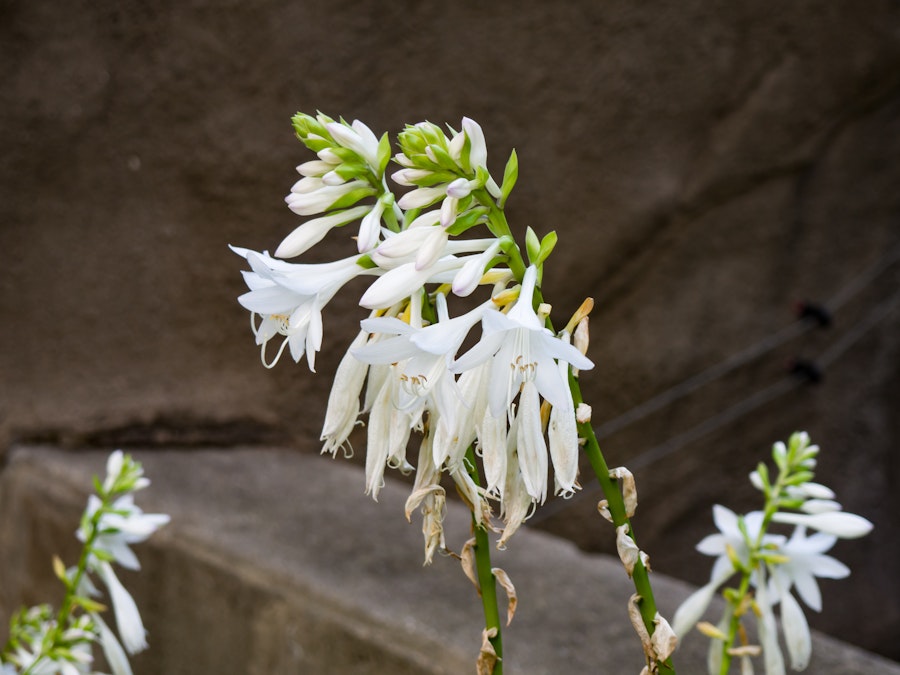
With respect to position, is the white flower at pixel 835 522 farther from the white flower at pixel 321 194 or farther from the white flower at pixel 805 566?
the white flower at pixel 321 194

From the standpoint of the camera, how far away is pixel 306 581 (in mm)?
1392

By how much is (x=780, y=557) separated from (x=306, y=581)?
72 centimetres

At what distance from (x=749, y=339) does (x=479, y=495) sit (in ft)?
6.97

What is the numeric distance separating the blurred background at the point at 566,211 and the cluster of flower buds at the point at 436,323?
119 centimetres

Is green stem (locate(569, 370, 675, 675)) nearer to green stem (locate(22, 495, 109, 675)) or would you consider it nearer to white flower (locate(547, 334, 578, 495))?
white flower (locate(547, 334, 578, 495))

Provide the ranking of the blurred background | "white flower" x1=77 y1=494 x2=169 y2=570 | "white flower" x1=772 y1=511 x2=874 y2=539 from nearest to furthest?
"white flower" x1=772 y1=511 x2=874 y2=539 → "white flower" x1=77 y1=494 x2=169 y2=570 → the blurred background

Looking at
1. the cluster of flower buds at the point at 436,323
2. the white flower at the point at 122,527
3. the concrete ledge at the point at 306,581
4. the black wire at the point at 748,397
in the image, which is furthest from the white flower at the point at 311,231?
the black wire at the point at 748,397

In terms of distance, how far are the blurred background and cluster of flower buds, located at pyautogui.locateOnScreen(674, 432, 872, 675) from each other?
1.15 metres

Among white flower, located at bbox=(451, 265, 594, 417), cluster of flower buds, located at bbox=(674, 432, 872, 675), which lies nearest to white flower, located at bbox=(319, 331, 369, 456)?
white flower, located at bbox=(451, 265, 594, 417)

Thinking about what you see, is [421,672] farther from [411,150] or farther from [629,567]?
[411,150]

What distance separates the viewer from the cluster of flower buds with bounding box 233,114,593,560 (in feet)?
1.90

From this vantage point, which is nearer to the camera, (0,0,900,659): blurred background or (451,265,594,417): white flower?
(451,265,594,417): white flower

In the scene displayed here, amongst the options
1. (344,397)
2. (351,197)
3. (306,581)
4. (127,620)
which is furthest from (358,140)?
(306,581)

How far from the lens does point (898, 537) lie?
10.1 feet
